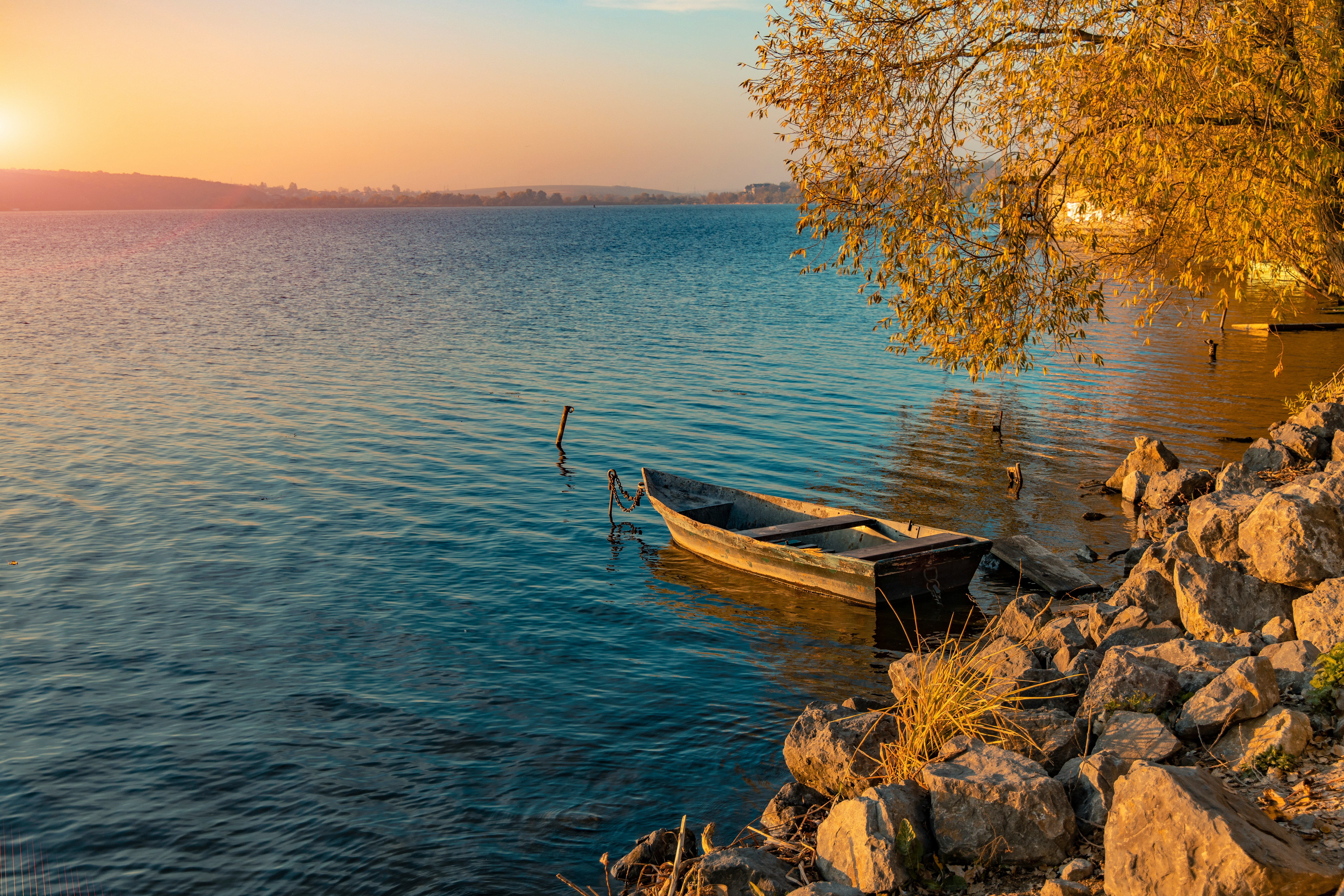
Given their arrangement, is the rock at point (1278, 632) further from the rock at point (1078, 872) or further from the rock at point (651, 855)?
the rock at point (651, 855)

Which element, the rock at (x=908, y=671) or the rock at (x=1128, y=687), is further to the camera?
the rock at (x=908, y=671)

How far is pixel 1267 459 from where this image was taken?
18.9 m

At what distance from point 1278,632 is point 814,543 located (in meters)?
10.1

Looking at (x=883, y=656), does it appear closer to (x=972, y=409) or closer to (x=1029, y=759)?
(x=1029, y=759)

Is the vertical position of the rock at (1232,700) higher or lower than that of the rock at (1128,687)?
higher

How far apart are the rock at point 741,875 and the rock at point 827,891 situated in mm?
580

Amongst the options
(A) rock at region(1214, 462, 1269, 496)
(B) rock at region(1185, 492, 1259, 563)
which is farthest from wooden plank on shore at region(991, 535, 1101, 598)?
(B) rock at region(1185, 492, 1259, 563)

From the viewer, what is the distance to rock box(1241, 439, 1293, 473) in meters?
18.6

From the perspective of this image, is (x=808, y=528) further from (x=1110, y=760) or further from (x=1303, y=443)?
(x=1110, y=760)

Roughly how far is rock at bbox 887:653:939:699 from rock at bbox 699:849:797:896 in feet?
8.55

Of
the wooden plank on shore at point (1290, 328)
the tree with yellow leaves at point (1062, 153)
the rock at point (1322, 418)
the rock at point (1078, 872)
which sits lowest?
the rock at point (1078, 872)

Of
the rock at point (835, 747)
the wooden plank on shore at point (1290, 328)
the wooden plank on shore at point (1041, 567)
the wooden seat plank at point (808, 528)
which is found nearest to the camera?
the rock at point (835, 747)

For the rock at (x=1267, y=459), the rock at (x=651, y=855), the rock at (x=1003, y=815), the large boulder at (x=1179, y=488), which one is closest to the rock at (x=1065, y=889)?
the rock at (x=1003, y=815)

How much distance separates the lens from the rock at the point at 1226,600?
407 inches
